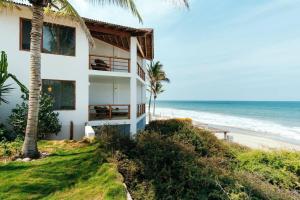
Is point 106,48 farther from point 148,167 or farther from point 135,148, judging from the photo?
point 148,167

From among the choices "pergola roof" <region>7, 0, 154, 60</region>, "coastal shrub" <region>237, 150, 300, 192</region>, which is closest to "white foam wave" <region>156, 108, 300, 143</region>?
"coastal shrub" <region>237, 150, 300, 192</region>

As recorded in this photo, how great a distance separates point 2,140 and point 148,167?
690cm

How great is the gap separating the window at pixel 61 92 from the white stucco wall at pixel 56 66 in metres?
0.22

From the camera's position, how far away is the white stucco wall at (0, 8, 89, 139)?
13016 millimetres

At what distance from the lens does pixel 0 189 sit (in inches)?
251

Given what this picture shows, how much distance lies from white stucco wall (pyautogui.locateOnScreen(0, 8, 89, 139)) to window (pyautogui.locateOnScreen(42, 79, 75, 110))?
0.22m

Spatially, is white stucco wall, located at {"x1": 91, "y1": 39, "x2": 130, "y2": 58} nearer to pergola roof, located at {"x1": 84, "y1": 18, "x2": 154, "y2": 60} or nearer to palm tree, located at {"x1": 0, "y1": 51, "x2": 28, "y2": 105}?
pergola roof, located at {"x1": 84, "y1": 18, "x2": 154, "y2": 60}

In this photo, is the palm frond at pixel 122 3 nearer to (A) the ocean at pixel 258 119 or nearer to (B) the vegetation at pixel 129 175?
(B) the vegetation at pixel 129 175

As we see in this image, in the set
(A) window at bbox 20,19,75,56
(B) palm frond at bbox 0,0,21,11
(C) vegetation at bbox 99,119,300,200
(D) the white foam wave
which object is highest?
(B) palm frond at bbox 0,0,21,11

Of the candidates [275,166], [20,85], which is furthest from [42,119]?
[275,166]

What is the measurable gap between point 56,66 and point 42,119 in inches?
121

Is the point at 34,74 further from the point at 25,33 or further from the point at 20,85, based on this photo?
the point at 25,33

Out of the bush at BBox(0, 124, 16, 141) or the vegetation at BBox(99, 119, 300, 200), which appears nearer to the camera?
the vegetation at BBox(99, 119, 300, 200)

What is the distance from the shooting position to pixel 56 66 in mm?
14156
